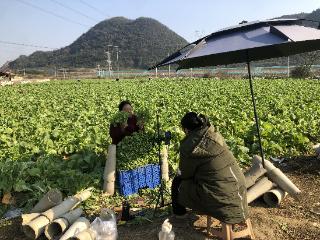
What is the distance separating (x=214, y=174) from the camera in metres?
4.89

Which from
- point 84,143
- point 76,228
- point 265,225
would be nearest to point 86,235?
point 76,228

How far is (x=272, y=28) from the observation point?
5.14 meters

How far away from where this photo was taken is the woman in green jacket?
16.0 ft

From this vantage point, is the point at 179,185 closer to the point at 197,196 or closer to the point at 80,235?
the point at 197,196

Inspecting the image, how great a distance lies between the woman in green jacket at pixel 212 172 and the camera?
16.0 feet

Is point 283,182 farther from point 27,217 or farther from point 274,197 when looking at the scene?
point 27,217

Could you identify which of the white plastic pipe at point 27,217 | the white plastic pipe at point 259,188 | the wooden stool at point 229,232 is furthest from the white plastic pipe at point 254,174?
the white plastic pipe at point 27,217

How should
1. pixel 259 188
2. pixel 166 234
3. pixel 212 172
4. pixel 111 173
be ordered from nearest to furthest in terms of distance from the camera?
pixel 212 172 → pixel 166 234 → pixel 259 188 → pixel 111 173

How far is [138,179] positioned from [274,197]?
2300 millimetres

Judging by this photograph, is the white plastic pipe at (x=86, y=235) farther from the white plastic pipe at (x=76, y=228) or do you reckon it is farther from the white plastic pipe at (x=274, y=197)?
the white plastic pipe at (x=274, y=197)

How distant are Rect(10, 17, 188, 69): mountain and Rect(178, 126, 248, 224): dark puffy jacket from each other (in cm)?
15508

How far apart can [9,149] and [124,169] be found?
4.37 m

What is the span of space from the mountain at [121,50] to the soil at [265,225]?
15386cm

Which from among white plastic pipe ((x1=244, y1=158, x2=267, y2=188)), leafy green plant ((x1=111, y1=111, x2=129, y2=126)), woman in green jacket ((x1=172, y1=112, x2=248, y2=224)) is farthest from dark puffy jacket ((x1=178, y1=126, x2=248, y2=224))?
leafy green plant ((x1=111, y1=111, x2=129, y2=126))
